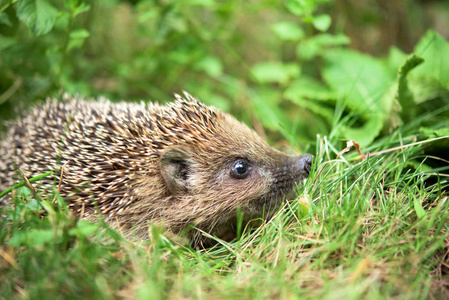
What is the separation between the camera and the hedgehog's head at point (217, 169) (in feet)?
10.8

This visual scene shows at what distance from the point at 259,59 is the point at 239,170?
4.11 meters

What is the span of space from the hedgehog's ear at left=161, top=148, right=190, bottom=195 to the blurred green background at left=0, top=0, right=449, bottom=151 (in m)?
0.99

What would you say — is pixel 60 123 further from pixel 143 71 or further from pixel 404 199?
pixel 404 199

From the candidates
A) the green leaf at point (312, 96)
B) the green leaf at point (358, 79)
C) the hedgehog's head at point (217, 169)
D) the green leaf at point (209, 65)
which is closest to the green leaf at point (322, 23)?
the green leaf at point (358, 79)

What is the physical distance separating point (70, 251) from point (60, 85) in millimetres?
2856

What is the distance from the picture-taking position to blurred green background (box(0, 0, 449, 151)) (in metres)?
3.92

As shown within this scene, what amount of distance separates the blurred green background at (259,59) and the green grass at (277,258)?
105cm

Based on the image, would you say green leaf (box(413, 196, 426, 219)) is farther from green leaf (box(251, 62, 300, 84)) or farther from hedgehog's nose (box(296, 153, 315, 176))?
green leaf (box(251, 62, 300, 84))

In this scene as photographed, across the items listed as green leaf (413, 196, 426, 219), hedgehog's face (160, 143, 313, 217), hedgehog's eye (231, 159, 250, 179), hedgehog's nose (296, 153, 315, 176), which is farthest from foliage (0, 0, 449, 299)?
hedgehog's eye (231, 159, 250, 179)

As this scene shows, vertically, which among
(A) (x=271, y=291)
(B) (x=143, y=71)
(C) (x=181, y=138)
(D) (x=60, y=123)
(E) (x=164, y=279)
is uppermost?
(B) (x=143, y=71)

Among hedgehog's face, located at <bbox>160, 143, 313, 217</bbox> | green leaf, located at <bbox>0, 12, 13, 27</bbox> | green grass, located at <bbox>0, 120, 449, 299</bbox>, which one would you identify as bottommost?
green grass, located at <bbox>0, 120, 449, 299</bbox>

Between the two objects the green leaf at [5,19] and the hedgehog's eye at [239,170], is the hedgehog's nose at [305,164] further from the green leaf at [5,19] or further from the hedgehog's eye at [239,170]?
the green leaf at [5,19]

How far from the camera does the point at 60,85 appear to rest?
4590 mm

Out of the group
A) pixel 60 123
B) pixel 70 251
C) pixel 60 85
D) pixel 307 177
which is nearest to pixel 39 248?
pixel 70 251
